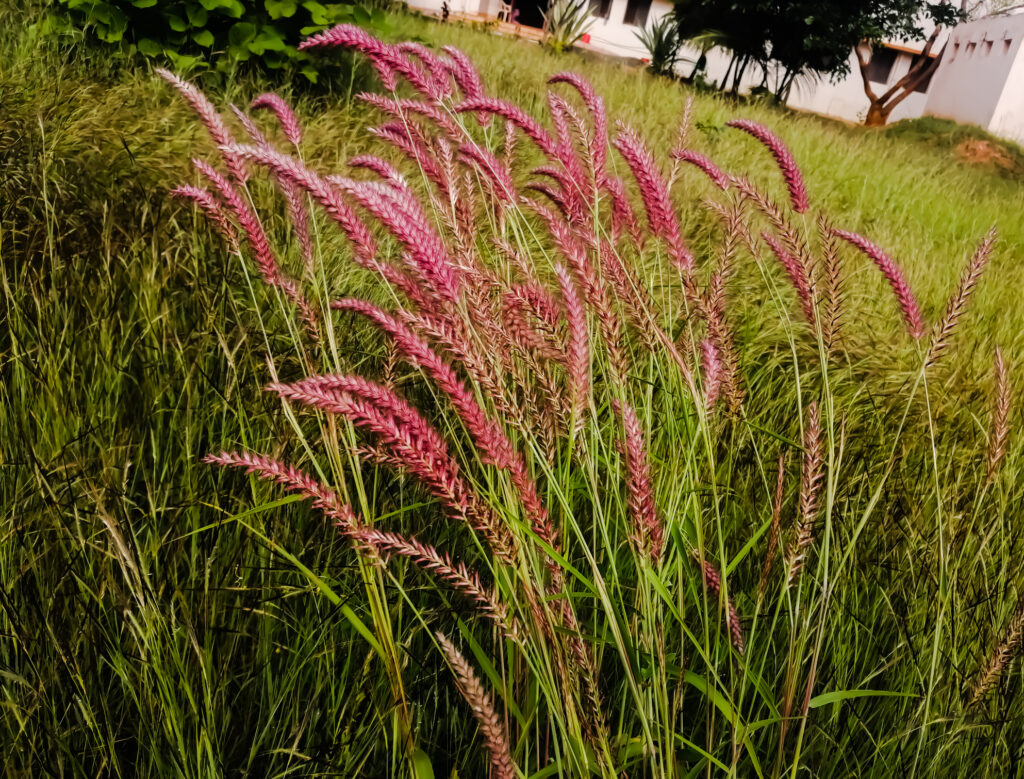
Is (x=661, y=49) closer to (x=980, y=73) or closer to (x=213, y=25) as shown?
(x=980, y=73)

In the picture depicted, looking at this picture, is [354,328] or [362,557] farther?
[354,328]

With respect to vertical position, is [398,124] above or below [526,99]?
below

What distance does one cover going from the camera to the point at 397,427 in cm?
73

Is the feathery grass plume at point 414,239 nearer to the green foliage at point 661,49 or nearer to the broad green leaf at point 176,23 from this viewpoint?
the broad green leaf at point 176,23

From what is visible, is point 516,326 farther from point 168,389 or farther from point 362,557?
point 168,389

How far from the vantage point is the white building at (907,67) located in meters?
18.2

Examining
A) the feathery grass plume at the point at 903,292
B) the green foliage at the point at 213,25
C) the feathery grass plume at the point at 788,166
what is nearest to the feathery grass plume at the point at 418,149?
the feathery grass plume at the point at 788,166

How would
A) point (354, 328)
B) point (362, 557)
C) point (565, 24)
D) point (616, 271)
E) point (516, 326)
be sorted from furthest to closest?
point (565, 24) → point (354, 328) → point (616, 271) → point (516, 326) → point (362, 557)

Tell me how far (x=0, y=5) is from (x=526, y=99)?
3.19m

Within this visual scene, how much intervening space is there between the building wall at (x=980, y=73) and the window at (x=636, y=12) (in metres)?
10.3

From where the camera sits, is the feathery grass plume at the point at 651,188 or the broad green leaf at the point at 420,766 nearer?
the broad green leaf at the point at 420,766

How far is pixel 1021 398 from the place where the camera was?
91.7 inches

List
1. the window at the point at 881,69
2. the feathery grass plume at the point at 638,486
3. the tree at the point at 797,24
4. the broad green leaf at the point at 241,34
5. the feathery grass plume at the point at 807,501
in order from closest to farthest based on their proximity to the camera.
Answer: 1. the feathery grass plume at the point at 638,486
2. the feathery grass plume at the point at 807,501
3. the broad green leaf at the point at 241,34
4. the tree at the point at 797,24
5. the window at the point at 881,69

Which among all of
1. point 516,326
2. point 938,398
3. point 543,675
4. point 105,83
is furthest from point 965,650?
point 105,83
